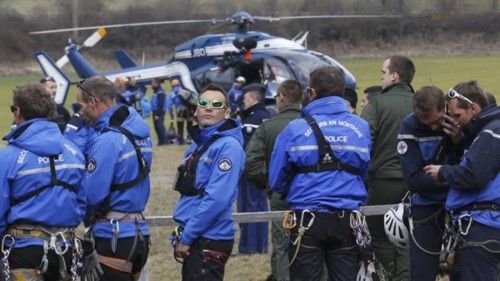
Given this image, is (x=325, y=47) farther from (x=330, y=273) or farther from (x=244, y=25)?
(x=330, y=273)

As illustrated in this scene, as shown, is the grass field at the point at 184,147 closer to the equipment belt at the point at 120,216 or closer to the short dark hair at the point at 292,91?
the short dark hair at the point at 292,91

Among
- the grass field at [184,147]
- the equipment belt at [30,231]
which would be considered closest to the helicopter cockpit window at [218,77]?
the grass field at [184,147]

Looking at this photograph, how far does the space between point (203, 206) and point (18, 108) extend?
4.54 feet

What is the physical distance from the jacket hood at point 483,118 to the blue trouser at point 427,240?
0.76 metres

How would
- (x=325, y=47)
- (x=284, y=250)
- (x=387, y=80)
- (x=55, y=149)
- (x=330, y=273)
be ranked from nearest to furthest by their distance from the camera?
(x=55, y=149), (x=330, y=273), (x=387, y=80), (x=284, y=250), (x=325, y=47)

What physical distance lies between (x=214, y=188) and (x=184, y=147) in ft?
64.8

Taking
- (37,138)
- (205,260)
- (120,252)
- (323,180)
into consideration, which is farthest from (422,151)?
(37,138)

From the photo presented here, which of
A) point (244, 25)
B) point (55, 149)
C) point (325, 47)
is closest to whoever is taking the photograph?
point (55, 149)

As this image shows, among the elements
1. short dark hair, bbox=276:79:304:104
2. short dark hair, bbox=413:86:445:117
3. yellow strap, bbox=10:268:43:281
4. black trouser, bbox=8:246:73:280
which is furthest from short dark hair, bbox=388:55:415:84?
yellow strap, bbox=10:268:43:281

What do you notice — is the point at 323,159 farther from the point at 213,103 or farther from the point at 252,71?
the point at 252,71

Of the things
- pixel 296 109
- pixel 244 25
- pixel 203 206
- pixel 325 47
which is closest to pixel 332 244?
pixel 203 206

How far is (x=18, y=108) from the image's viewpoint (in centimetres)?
711

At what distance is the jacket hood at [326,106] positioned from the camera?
24.6 feet

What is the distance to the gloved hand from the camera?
291 inches
